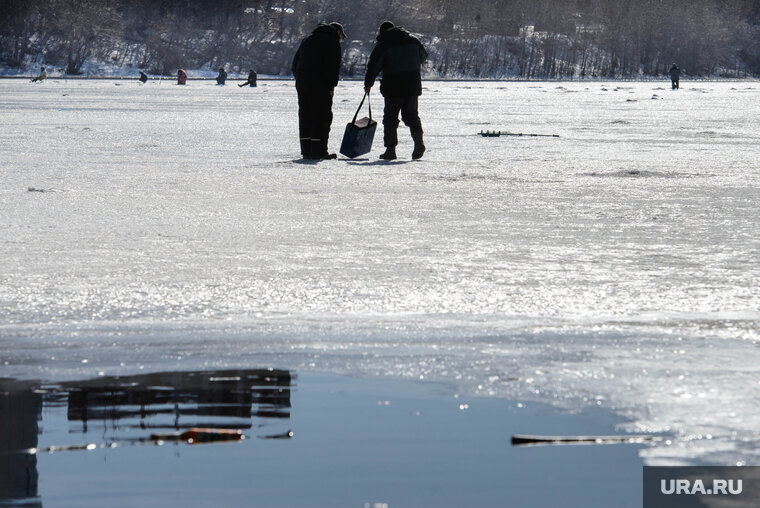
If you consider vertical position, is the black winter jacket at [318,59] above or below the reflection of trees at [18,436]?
above

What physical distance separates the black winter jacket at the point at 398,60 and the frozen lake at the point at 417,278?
94 cm

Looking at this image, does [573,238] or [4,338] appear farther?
[573,238]

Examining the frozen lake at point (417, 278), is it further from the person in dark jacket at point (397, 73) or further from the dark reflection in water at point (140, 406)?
the person in dark jacket at point (397, 73)

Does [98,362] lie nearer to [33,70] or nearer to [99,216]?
[99,216]

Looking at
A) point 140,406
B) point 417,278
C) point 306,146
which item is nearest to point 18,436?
point 140,406

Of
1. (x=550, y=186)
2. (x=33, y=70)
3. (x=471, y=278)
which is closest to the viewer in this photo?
(x=471, y=278)

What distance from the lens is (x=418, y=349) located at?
4.42m

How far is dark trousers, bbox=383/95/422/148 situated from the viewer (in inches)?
523

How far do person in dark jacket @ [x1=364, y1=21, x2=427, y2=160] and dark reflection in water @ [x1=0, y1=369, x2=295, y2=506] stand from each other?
9.22 meters

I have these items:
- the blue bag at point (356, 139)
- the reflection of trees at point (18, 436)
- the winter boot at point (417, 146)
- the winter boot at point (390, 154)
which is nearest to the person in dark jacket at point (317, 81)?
the blue bag at point (356, 139)

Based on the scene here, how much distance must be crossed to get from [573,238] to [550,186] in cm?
325

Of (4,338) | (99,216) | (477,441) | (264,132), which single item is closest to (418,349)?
(477,441)

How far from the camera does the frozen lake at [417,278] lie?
13.4 ft

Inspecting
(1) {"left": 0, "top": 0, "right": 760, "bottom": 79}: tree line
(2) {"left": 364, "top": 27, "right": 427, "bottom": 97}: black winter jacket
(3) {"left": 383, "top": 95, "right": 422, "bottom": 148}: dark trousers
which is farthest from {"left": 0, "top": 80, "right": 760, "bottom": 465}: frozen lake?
(1) {"left": 0, "top": 0, "right": 760, "bottom": 79}: tree line
